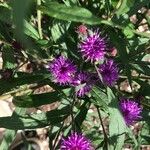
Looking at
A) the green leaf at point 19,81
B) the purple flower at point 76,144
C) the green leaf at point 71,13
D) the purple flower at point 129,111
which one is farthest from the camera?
the green leaf at point 19,81

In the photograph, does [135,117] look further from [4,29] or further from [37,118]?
[4,29]

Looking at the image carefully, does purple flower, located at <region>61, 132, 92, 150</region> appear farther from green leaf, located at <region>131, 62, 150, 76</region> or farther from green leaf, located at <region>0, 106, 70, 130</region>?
green leaf, located at <region>131, 62, 150, 76</region>

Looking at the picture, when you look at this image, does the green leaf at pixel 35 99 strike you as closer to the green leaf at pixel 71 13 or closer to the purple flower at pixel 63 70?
the purple flower at pixel 63 70

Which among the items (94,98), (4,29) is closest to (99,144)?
(94,98)

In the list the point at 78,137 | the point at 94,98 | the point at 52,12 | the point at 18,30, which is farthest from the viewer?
the point at 94,98

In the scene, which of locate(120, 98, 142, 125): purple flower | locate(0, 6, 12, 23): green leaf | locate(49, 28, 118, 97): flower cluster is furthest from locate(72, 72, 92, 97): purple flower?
locate(0, 6, 12, 23): green leaf

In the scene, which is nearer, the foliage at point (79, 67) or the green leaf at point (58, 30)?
the foliage at point (79, 67)

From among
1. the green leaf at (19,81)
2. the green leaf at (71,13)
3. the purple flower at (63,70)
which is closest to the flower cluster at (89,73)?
the purple flower at (63,70)
